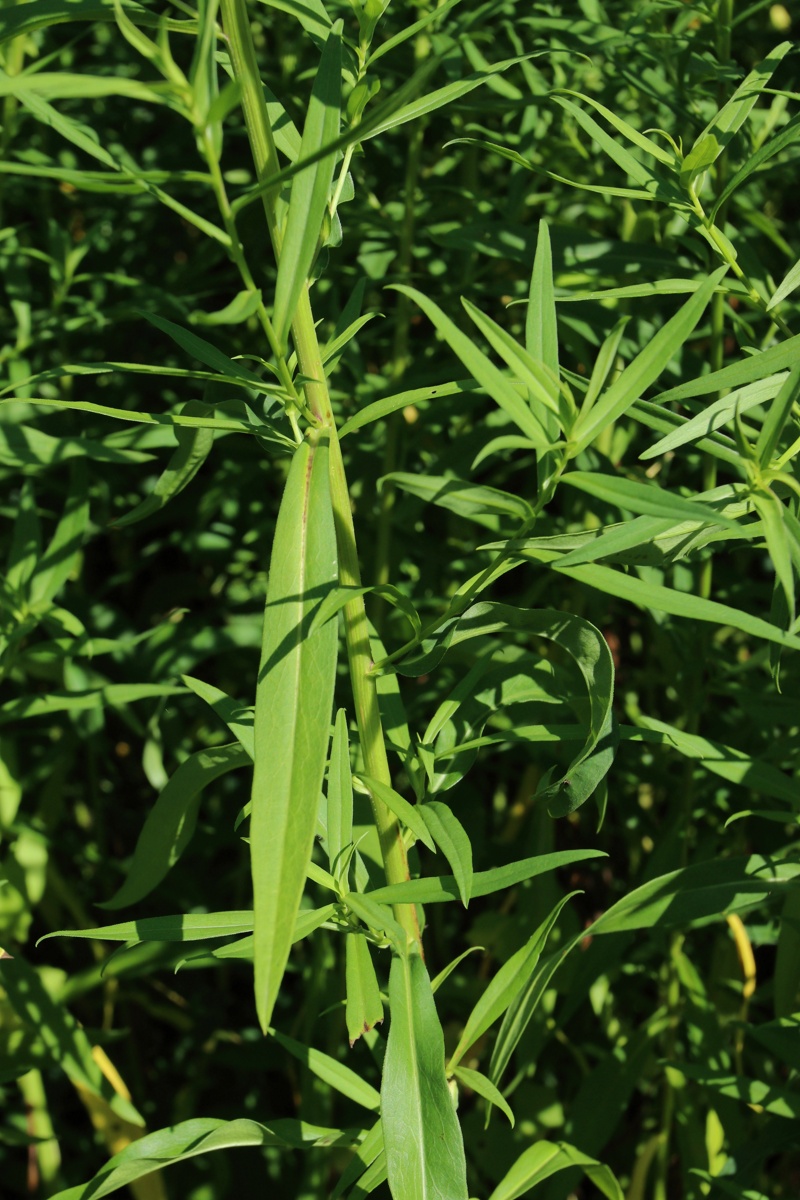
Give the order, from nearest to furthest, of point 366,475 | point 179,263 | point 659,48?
point 659,48 < point 366,475 < point 179,263

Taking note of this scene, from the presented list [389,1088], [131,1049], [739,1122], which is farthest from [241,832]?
[389,1088]

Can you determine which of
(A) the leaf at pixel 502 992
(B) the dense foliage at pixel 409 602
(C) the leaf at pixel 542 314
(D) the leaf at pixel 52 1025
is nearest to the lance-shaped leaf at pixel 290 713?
(B) the dense foliage at pixel 409 602

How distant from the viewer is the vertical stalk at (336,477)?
0.45 meters

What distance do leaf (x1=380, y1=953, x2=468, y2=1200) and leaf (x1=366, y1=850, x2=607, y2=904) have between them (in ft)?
0.15

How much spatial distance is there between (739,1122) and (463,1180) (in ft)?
1.39

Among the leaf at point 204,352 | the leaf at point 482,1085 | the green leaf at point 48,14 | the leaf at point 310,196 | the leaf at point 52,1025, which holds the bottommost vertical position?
the leaf at point 52,1025

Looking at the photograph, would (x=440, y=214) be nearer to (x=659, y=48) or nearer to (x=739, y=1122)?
(x=659, y=48)

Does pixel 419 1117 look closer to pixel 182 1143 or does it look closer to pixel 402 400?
pixel 182 1143

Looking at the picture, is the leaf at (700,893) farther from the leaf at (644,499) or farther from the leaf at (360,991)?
the leaf at (644,499)

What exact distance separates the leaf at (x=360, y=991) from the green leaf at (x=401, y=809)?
6cm

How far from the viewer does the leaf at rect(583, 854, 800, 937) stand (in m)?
0.59

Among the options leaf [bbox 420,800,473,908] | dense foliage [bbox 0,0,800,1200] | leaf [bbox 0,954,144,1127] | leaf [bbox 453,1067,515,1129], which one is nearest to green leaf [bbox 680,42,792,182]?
dense foliage [bbox 0,0,800,1200]

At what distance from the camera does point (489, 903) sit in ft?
3.71

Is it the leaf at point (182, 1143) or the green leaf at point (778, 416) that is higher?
the green leaf at point (778, 416)
